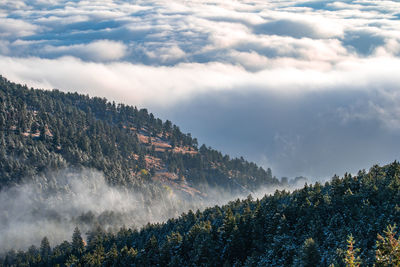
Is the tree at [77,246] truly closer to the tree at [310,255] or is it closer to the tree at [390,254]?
the tree at [310,255]

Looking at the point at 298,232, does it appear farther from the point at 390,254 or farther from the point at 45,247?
the point at 45,247

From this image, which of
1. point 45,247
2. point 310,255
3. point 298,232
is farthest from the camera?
point 45,247

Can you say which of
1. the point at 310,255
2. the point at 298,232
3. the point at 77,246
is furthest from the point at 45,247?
the point at 310,255

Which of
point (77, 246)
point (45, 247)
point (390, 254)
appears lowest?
point (45, 247)

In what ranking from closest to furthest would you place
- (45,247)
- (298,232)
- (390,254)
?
(390,254), (298,232), (45,247)

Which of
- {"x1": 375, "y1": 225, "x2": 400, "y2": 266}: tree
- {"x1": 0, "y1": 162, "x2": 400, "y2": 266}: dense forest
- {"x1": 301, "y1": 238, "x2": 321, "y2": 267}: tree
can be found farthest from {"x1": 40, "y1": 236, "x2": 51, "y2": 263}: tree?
{"x1": 375, "y1": 225, "x2": 400, "y2": 266}: tree

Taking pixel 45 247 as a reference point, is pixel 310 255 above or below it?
above

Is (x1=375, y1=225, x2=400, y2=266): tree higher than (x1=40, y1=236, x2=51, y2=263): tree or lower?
higher

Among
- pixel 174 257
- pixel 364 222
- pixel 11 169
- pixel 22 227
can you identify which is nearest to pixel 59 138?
pixel 11 169

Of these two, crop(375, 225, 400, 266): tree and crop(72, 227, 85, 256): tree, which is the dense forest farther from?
crop(375, 225, 400, 266): tree

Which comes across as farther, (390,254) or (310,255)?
(310,255)

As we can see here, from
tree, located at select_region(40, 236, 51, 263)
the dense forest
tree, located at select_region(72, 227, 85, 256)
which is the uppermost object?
the dense forest

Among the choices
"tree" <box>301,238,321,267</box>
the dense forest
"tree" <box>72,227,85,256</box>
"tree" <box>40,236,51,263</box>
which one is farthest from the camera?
"tree" <box>40,236,51,263</box>

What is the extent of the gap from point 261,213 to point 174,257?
695 inches
